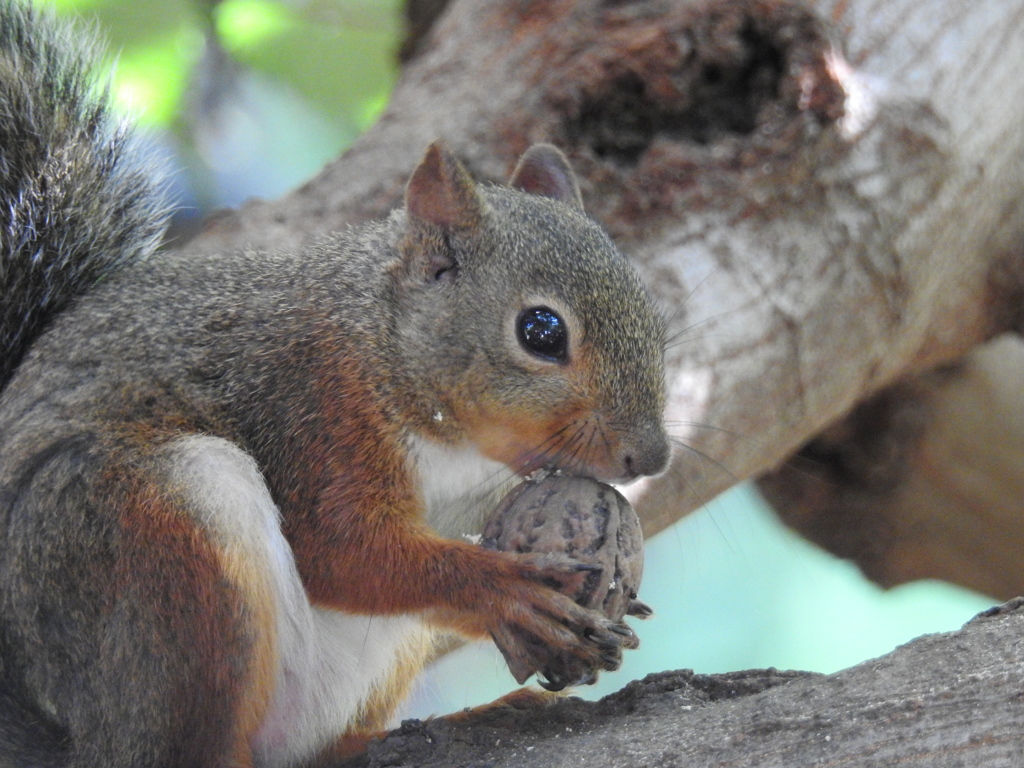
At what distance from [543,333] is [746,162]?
1083 mm

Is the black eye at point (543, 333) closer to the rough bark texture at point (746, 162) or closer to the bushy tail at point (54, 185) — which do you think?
the rough bark texture at point (746, 162)

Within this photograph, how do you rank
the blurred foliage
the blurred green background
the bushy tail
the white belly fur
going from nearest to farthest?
1. the white belly fur
2. the bushy tail
3. the blurred green background
4. the blurred foliage

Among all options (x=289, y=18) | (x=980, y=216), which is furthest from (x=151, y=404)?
(x=289, y=18)

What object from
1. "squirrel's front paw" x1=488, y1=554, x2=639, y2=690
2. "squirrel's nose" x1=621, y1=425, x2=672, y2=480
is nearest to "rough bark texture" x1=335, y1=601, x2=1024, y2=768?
"squirrel's front paw" x1=488, y1=554, x2=639, y2=690

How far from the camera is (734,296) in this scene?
2932 millimetres

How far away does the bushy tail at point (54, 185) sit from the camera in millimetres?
2375

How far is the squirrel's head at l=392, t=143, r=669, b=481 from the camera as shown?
211cm

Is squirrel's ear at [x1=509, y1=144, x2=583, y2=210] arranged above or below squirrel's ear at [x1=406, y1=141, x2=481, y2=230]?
below

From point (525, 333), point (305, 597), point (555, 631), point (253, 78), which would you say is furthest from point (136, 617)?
point (253, 78)

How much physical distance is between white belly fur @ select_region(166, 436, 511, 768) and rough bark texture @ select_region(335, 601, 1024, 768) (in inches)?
10.9

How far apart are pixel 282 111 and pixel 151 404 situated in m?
3.34

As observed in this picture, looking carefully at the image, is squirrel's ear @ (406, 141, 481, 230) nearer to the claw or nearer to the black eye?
the black eye

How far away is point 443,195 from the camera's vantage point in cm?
231

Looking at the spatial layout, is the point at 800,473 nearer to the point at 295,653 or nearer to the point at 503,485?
the point at 503,485
